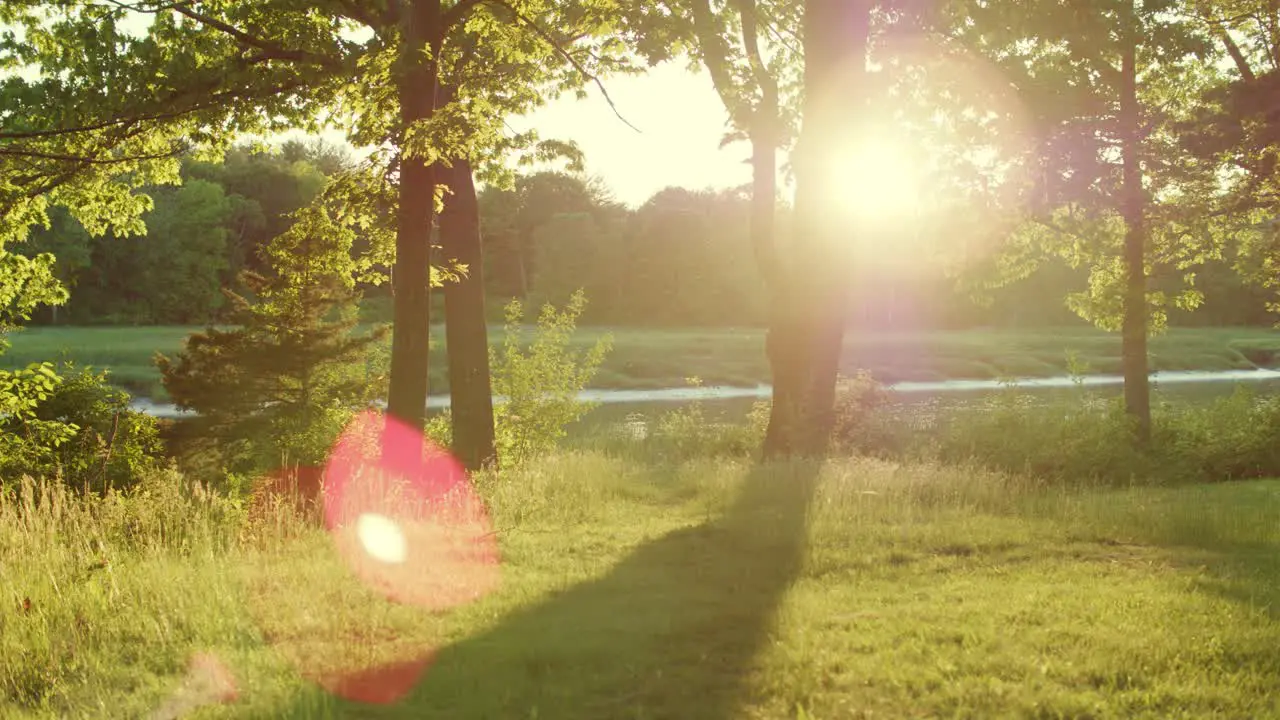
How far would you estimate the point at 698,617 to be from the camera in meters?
7.51

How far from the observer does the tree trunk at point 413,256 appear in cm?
1306

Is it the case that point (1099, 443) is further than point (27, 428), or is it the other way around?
point (1099, 443)

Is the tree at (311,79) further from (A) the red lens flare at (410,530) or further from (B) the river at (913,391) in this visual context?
(B) the river at (913,391)

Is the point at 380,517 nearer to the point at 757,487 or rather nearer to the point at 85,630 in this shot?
the point at 85,630

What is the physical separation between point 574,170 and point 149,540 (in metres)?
9.70

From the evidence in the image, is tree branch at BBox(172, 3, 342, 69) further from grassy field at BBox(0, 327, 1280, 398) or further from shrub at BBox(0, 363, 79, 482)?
grassy field at BBox(0, 327, 1280, 398)

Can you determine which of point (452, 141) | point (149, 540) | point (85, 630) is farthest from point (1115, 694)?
point (452, 141)

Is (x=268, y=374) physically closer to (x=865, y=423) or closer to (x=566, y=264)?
(x=865, y=423)

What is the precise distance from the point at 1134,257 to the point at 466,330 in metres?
14.7

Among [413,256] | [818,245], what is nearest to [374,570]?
[413,256]

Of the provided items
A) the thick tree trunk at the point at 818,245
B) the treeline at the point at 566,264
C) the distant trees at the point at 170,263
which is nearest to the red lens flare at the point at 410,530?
the thick tree trunk at the point at 818,245

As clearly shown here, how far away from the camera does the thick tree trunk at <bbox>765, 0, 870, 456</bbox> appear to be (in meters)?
17.7

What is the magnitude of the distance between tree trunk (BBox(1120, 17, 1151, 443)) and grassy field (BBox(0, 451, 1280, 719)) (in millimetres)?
11455

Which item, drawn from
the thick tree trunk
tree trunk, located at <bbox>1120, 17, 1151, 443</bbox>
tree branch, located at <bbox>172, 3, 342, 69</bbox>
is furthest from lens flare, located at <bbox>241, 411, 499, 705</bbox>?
tree trunk, located at <bbox>1120, 17, 1151, 443</bbox>
